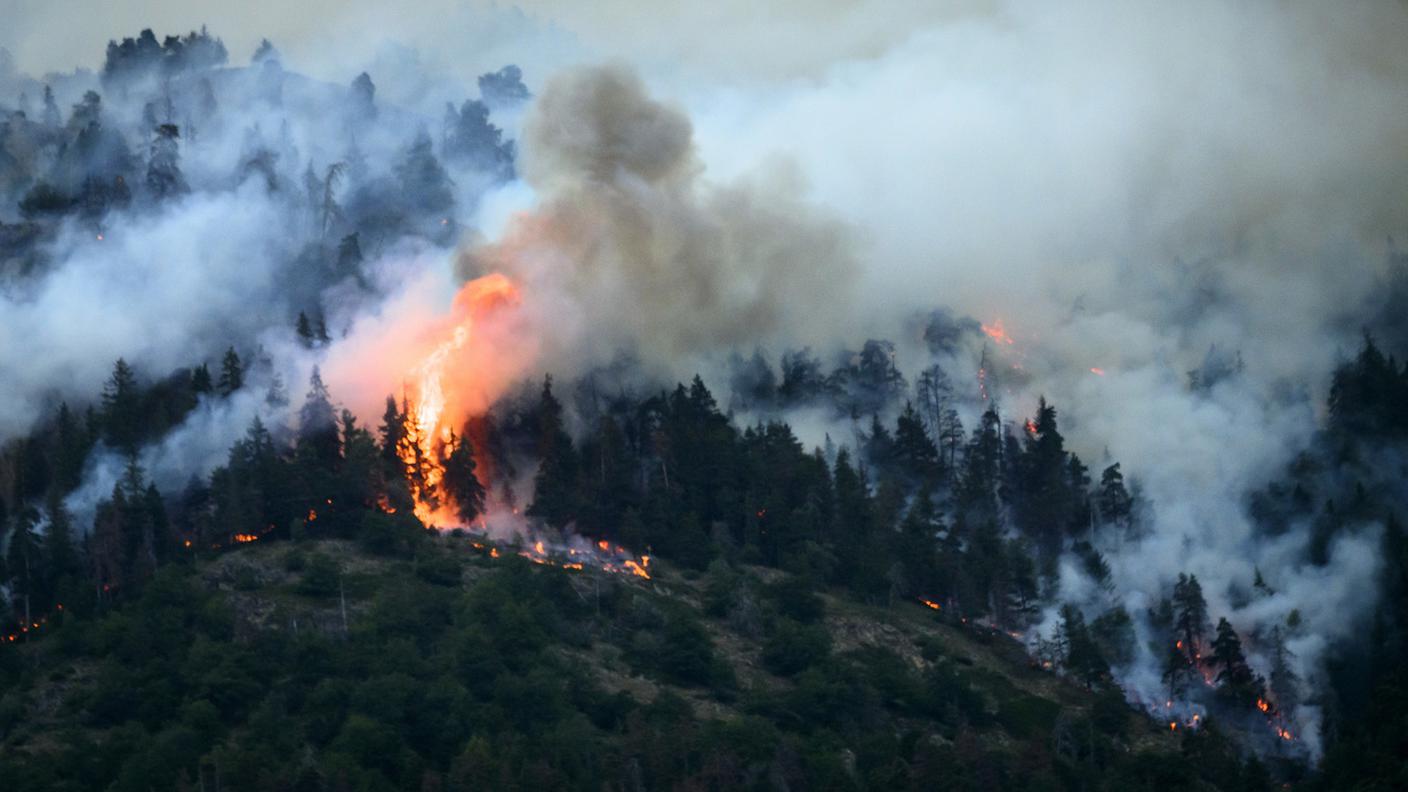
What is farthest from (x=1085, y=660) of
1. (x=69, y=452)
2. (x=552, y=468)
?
(x=69, y=452)

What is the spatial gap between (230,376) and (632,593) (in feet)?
118

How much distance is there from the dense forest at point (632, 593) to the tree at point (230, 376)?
17.6 inches

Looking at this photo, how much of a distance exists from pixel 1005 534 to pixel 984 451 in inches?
370

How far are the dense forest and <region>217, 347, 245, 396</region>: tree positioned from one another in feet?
1.46

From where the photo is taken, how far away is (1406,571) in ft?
488

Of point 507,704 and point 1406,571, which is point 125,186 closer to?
point 507,704

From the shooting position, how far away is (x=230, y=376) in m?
160

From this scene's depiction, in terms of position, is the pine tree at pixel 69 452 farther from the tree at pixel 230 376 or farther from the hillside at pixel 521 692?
the hillside at pixel 521 692

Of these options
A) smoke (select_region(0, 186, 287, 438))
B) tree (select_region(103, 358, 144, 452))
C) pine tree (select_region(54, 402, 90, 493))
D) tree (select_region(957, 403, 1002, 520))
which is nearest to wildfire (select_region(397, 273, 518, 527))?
tree (select_region(103, 358, 144, 452))

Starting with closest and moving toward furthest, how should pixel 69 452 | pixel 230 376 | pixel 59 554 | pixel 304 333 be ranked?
pixel 59 554, pixel 69 452, pixel 230 376, pixel 304 333

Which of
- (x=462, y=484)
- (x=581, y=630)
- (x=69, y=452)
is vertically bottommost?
(x=581, y=630)

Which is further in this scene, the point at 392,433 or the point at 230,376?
the point at 230,376

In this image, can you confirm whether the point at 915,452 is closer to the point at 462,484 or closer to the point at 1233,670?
the point at 1233,670

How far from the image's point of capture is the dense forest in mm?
125500
